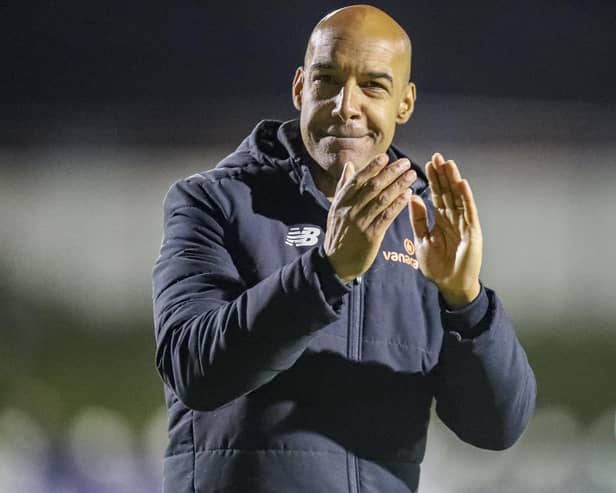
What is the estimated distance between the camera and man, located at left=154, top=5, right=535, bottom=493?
857 millimetres

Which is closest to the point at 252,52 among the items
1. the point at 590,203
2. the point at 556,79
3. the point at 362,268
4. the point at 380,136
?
the point at 556,79

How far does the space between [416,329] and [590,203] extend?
3.45ft

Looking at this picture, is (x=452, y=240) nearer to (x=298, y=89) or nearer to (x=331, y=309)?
(x=331, y=309)

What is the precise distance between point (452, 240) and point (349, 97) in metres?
0.21

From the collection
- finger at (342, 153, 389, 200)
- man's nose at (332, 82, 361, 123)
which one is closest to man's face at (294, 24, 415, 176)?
man's nose at (332, 82, 361, 123)

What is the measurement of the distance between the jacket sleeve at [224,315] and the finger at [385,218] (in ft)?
0.17

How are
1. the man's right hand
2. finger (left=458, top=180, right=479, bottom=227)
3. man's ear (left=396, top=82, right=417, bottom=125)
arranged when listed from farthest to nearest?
man's ear (left=396, top=82, right=417, bottom=125) < finger (left=458, top=180, right=479, bottom=227) < the man's right hand

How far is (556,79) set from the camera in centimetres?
201

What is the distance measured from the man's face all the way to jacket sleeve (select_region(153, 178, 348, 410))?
0.55ft

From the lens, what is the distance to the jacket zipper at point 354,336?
3.13ft

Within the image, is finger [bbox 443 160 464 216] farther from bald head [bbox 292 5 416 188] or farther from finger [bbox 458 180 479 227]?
bald head [bbox 292 5 416 188]

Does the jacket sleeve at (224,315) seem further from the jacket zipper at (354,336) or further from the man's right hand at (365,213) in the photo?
the jacket zipper at (354,336)

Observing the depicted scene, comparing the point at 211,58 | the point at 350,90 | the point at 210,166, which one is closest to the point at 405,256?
the point at 350,90

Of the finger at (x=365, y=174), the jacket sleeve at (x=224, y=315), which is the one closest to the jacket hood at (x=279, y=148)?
the jacket sleeve at (x=224, y=315)
